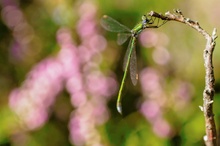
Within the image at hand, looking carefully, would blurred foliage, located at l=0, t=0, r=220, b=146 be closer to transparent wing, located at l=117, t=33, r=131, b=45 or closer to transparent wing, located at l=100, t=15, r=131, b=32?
transparent wing, located at l=100, t=15, r=131, b=32

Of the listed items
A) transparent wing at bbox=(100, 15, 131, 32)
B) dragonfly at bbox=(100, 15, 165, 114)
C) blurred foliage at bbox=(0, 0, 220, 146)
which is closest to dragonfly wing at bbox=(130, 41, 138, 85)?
dragonfly at bbox=(100, 15, 165, 114)

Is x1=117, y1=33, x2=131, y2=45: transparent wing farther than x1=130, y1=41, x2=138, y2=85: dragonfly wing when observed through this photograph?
Yes

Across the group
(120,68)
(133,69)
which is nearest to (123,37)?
(133,69)

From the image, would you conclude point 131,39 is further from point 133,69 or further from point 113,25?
point 113,25

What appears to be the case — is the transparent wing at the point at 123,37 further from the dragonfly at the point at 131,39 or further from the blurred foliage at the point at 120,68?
the blurred foliage at the point at 120,68

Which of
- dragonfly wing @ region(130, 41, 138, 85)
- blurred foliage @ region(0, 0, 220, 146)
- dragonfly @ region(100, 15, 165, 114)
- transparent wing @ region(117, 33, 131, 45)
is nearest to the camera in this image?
dragonfly @ region(100, 15, 165, 114)

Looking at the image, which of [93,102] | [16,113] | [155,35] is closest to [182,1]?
[155,35]

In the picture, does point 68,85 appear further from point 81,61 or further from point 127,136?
point 127,136

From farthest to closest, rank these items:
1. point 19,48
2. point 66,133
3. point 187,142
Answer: point 19,48
point 66,133
point 187,142
